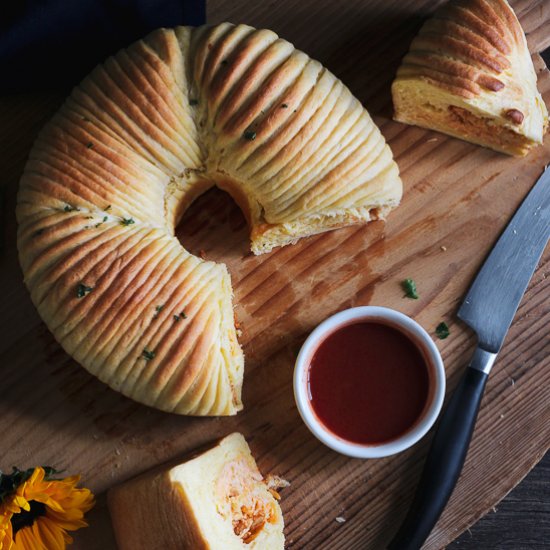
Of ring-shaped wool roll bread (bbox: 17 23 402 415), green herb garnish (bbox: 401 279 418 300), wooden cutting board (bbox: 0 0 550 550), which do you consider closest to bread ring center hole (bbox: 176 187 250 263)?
wooden cutting board (bbox: 0 0 550 550)

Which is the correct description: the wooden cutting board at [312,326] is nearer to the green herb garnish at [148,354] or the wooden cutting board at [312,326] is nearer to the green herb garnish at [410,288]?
the green herb garnish at [410,288]

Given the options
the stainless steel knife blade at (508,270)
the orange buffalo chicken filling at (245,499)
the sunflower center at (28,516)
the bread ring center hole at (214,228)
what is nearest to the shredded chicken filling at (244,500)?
the orange buffalo chicken filling at (245,499)

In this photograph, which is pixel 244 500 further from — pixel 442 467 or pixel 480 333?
pixel 480 333

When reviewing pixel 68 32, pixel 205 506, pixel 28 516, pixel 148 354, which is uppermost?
pixel 68 32

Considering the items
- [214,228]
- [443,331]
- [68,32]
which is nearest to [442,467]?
[443,331]

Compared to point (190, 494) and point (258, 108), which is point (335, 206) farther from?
point (190, 494)

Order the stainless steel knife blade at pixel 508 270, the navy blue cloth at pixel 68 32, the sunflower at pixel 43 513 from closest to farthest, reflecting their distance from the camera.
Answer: the sunflower at pixel 43 513
the navy blue cloth at pixel 68 32
the stainless steel knife blade at pixel 508 270
